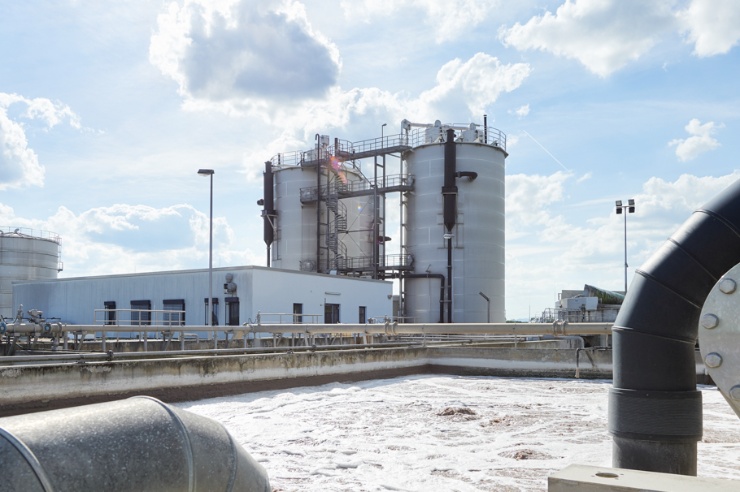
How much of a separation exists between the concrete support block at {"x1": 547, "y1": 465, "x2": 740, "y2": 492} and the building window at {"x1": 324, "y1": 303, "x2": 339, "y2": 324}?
100 feet

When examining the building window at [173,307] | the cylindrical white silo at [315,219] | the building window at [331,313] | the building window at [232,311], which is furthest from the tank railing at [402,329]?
the cylindrical white silo at [315,219]

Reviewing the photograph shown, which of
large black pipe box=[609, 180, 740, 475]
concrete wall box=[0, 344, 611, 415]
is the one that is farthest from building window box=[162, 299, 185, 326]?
large black pipe box=[609, 180, 740, 475]

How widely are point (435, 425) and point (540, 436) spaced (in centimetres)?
143

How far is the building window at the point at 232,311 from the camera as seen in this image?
98.0ft

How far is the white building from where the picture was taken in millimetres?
29827

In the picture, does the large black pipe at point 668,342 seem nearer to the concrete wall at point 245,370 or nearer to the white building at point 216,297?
the concrete wall at point 245,370

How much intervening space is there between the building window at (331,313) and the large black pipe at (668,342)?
29641mm

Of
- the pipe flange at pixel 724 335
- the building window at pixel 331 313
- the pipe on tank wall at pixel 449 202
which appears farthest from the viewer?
the pipe on tank wall at pixel 449 202

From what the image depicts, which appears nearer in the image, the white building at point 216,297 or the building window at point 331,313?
the white building at point 216,297

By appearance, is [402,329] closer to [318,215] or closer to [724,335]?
[724,335]

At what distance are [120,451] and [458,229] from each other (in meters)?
36.4

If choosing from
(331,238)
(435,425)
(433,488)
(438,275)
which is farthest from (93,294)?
(433,488)

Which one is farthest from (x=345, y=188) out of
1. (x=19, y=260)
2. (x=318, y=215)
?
(x=19, y=260)

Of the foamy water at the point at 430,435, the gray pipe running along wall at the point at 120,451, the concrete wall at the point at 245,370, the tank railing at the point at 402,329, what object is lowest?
the foamy water at the point at 430,435
